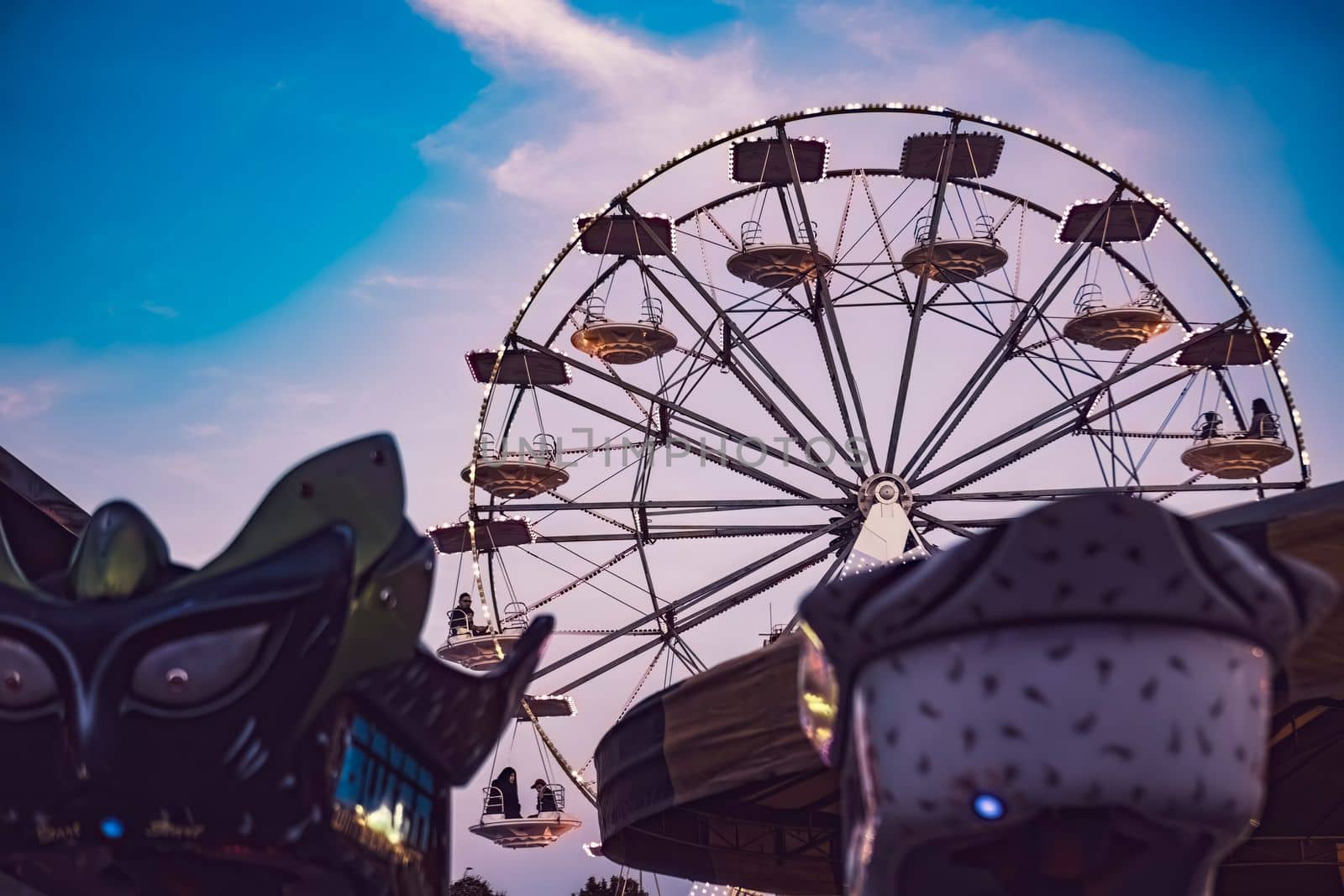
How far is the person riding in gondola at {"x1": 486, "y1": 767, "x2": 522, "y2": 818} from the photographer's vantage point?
21.6 metres

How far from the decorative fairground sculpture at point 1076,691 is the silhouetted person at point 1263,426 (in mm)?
18878

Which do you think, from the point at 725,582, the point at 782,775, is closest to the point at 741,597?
the point at 725,582

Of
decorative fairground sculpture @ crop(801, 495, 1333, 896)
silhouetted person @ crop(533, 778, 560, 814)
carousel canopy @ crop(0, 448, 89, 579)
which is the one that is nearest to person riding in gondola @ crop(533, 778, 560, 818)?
silhouetted person @ crop(533, 778, 560, 814)

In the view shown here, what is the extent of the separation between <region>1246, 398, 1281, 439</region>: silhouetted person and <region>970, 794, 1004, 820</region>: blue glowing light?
62.8 feet

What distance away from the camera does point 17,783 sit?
420cm

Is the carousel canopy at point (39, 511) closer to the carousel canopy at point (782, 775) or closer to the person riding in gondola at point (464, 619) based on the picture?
the carousel canopy at point (782, 775)

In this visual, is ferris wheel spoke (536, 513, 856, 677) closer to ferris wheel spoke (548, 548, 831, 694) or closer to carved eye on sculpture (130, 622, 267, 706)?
ferris wheel spoke (548, 548, 831, 694)

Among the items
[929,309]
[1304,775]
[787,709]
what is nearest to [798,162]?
[929,309]

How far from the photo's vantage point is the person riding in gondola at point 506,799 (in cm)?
2161

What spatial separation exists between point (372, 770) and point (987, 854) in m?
1.90

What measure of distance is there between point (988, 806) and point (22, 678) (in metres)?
2.46

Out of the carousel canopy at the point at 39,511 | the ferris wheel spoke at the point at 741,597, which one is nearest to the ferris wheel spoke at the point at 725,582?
the ferris wheel spoke at the point at 741,597

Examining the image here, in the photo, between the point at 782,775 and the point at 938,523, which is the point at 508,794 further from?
the point at 782,775

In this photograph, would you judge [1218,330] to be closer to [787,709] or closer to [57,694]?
[787,709]
